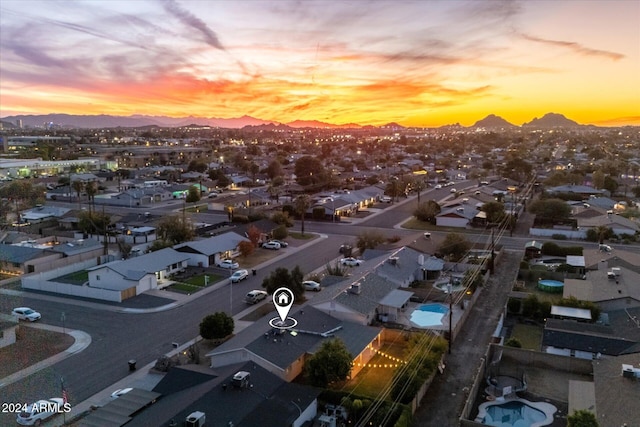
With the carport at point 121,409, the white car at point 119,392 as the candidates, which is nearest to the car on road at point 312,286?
the white car at point 119,392

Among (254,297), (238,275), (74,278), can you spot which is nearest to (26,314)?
(74,278)

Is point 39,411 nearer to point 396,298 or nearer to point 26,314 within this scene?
point 26,314

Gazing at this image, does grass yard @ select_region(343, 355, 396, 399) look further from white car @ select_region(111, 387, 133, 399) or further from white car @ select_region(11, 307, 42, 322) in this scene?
white car @ select_region(11, 307, 42, 322)

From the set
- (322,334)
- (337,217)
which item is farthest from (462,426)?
(337,217)

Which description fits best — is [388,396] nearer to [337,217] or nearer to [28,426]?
[28,426]

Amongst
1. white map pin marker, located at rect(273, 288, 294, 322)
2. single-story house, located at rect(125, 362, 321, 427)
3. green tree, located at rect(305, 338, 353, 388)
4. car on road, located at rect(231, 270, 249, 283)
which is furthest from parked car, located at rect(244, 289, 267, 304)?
green tree, located at rect(305, 338, 353, 388)
